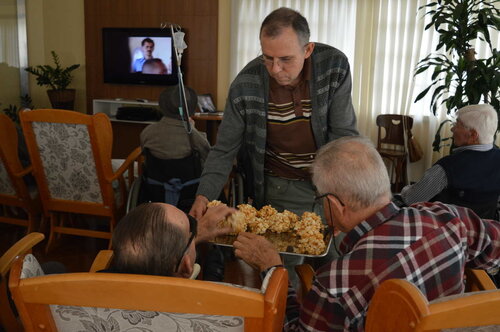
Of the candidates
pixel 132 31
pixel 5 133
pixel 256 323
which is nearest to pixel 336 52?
pixel 256 323

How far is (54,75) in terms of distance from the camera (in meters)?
6.72

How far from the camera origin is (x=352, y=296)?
1.11 metres

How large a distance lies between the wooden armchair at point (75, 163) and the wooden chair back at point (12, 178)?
0.16 meters

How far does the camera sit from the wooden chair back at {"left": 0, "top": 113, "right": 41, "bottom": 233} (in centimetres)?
320

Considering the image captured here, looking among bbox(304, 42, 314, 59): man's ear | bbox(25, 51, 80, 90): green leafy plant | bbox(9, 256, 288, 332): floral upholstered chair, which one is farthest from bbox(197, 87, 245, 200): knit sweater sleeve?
bbox(25, 51, 80, 90): green leafy plant

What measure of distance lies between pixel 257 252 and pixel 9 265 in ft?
2.16

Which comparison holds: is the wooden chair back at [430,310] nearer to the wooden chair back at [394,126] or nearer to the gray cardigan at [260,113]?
the gray cardigan at [260,113]

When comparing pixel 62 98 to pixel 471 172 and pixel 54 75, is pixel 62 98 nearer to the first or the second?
pixel 54 75

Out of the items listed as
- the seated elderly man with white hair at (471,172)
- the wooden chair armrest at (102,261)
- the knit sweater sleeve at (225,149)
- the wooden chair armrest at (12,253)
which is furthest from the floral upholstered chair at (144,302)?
the seated elderly man with white hair at (471,172)

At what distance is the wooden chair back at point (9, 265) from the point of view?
50.6 inches

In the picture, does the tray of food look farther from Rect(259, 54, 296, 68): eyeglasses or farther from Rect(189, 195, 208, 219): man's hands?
Rect(259, 54, 296, 68): eyeglasses

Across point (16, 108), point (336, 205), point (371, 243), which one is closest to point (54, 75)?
point (16, 108)

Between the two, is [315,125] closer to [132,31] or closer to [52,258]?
[52,258]

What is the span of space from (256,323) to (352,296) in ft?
1.18
